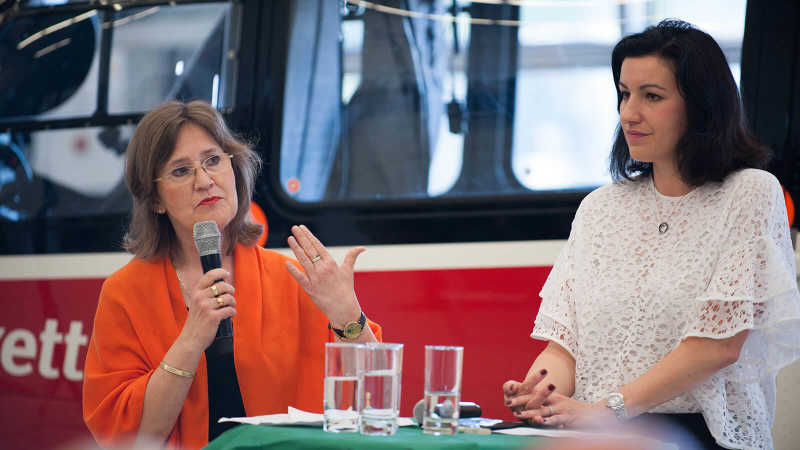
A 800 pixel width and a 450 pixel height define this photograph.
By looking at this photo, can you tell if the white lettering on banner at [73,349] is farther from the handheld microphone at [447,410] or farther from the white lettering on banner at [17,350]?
the handheld microphone at [447,410]

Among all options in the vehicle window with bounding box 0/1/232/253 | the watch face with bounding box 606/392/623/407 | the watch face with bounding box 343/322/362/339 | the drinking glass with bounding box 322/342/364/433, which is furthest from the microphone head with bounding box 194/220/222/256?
the vehicle window with bounding box 0/1/232/253

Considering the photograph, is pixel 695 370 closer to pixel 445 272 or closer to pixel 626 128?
pixel 626 128

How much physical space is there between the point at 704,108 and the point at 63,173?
110 inches

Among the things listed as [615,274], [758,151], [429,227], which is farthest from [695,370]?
[429,227]

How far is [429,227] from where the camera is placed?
3.43 m

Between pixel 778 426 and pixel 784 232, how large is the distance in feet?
3.65

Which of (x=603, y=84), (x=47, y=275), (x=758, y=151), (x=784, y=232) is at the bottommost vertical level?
(x=47, y=275)

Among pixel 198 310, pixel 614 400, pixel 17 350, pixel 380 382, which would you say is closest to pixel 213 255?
pixel 198 310

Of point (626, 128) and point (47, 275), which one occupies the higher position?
point (626, 128)

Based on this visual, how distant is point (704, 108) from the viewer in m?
2.33

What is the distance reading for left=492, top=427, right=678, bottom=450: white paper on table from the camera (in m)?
1.57

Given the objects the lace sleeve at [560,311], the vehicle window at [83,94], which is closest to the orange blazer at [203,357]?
the lace sleeve at [560,311]

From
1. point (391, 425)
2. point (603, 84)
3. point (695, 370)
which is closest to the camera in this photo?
point (391, 425)

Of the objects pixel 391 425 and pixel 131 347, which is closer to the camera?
pixel 391 425
